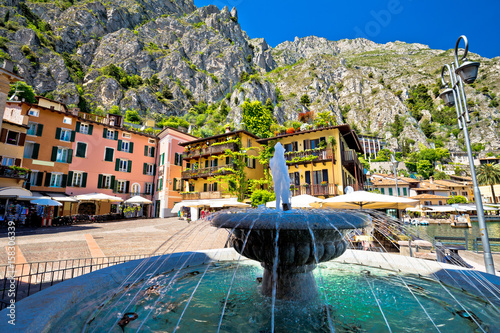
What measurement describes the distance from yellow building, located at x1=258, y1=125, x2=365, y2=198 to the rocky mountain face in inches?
1954

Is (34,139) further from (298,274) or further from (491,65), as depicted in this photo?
(491,65)

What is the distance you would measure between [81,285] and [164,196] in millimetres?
33536

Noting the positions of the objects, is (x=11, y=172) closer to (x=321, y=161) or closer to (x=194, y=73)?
(x=321, y=161)

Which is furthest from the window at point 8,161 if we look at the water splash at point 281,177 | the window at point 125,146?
the water splash at point 281,177

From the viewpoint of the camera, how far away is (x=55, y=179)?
93.5 feet

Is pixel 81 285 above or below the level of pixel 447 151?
below

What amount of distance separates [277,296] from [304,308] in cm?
51

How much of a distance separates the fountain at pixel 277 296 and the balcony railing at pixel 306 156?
2022 cm

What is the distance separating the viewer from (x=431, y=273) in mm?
5219

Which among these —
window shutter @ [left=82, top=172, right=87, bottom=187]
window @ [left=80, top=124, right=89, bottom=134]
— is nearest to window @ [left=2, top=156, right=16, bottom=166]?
window shutter @ [left=82, top=172, right=87, bottom=187]

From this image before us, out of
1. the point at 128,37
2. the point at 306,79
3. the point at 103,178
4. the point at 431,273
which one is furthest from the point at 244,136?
the point at 306,79

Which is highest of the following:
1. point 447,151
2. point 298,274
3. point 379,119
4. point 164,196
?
point 379,119

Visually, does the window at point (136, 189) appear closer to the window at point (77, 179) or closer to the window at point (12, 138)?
the window at point (77, 179)

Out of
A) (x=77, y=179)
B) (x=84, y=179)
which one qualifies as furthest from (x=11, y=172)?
(x=84, y=179)
